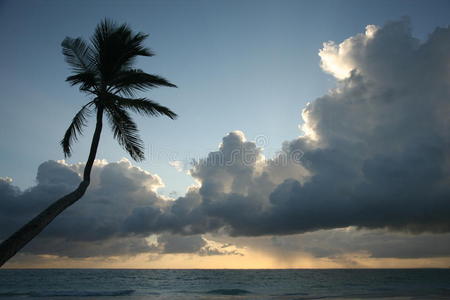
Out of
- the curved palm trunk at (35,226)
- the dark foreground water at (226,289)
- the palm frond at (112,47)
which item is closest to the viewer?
the curved palm trunk at (35,226)

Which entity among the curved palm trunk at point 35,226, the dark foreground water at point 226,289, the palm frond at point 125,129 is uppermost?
the palm frond at point 125,129

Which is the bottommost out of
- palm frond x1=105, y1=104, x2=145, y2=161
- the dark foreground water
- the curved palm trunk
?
the dark foreground water

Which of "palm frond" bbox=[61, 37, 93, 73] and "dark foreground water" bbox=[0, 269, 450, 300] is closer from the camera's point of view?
"palm frond" bbox=[61, 37, 93, 73]

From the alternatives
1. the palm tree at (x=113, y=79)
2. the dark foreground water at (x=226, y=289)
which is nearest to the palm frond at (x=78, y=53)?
the palm tree at (x=113, y=79)

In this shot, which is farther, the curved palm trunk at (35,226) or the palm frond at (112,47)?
the palm frond at (112,47)

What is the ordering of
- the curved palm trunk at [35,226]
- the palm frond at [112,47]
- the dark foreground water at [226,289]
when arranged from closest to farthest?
1. the curved palm trunk at [35,226]
2. the palm frond at [112,47]
3. the dark foreground water at [226,289]

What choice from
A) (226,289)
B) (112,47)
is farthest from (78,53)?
(226,289)

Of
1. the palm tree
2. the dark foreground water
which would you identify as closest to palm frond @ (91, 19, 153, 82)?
the palm tree

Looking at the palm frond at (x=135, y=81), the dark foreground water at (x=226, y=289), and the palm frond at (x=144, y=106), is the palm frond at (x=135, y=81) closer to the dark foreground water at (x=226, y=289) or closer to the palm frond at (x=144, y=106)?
the palm frond at (x=144, y=106)

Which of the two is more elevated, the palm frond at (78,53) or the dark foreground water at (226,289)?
the palm frond at (78,53)

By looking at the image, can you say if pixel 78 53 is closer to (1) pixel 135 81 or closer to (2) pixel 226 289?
(1) pixel 135 81

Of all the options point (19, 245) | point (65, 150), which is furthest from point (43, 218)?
point (65, 150)

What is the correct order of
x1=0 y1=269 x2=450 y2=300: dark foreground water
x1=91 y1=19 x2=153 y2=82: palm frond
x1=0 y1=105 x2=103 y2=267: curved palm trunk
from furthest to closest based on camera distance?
1. x1=0 y1=269 x2=450 y2=300: dark foreground water
2. x1=91 y1=19 x2=153 y2=82: palm frond
3. x1=0 y1=105 x2=103 y2=267: curved palm trunk

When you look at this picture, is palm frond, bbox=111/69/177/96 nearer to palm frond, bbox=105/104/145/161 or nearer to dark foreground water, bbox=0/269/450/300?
palm frond, bbox=105/104/145/161
